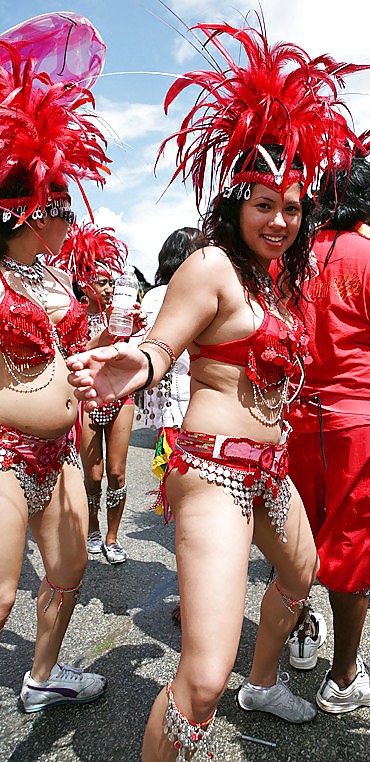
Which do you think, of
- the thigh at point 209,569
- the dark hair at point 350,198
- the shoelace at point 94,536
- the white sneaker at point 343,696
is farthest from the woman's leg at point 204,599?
the shoelace at point 94,536

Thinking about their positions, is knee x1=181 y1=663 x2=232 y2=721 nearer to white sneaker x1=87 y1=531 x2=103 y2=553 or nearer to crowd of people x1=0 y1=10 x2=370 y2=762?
crowd of people x1=0 y1=10 x2=370 y2=762

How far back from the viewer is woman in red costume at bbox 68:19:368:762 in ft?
5.26

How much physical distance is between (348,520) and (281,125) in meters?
1.46

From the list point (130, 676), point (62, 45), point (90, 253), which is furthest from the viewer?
point (90, 253)

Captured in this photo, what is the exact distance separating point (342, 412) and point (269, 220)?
84cm

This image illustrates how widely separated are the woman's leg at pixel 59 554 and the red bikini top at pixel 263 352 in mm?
804

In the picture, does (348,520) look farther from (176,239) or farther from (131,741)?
(176,239)

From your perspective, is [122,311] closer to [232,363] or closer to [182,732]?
[232,363]

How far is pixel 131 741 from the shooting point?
224 cm

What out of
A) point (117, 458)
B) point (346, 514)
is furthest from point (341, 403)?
point (117, 458)

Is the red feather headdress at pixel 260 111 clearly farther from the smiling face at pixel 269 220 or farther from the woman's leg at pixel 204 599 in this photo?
the woman's leg at pixel 204 599

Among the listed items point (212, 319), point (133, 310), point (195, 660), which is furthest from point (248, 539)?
point (133, 310)

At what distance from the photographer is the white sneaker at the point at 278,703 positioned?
230 cm

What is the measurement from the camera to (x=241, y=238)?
198cm
